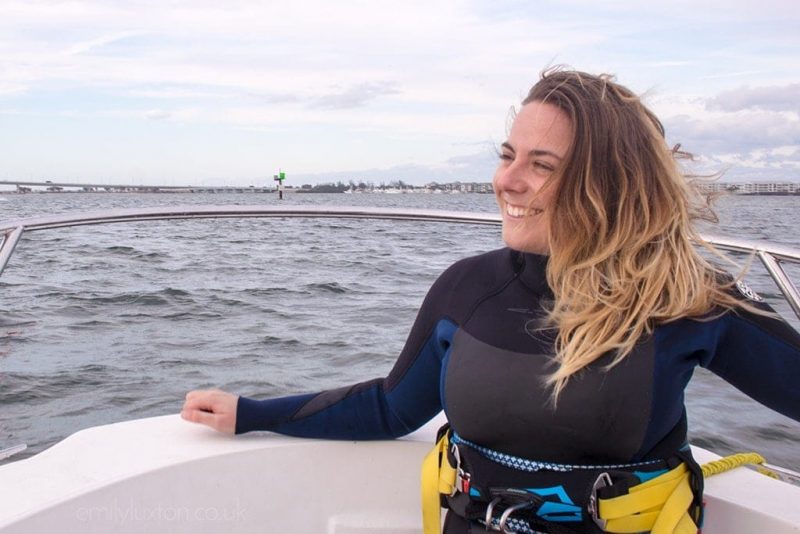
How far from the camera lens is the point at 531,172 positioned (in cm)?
144

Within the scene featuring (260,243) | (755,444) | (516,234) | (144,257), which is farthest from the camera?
(260,243)

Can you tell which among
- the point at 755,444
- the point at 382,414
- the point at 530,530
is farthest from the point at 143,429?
the point at 755,444

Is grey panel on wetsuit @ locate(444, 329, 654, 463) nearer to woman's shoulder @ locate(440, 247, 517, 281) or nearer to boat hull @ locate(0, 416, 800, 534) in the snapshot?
woman's shoulder @ locate(440, 247, 517, 281)

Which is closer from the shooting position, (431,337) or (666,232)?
(666,232)

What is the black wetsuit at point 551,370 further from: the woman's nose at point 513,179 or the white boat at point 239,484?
the white boat at point 239,484

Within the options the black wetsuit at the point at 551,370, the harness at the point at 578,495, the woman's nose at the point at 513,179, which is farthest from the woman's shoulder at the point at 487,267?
the harness at the point at 578,495

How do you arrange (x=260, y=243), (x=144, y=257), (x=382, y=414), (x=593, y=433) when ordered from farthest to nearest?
(x=260, y=243) < (x=144, y=257) < (x=382, y=414) < (x=593, y=433)

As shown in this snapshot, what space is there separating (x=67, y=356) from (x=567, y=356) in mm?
4256

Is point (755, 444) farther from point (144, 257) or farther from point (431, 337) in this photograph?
point (144, 257)

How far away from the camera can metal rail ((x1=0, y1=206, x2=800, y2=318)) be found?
5.83ft

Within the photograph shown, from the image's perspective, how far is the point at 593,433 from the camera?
1283mm

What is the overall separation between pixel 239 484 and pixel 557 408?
69 centimetres

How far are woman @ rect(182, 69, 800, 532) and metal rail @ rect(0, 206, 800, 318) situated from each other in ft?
1.50

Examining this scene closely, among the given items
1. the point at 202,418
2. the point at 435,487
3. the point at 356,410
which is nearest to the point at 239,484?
the point at 202,418
